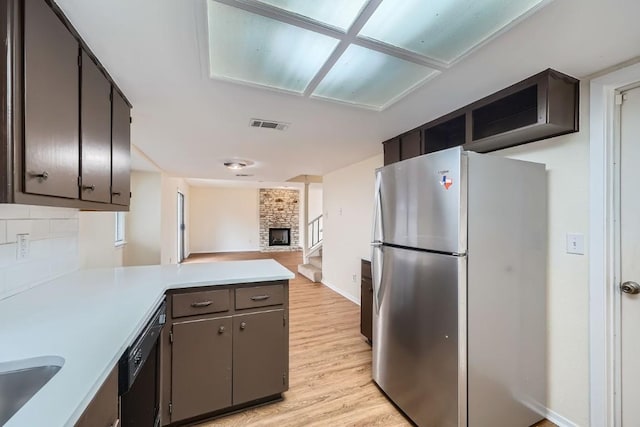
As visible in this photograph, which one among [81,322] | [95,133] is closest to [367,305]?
[81,322]

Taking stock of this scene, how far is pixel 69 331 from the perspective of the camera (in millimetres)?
1010

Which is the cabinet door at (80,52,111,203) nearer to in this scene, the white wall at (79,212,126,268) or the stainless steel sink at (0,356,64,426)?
the stainless steel sink at (0,356,64,426)

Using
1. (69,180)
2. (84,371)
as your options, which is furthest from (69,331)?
(69,180)

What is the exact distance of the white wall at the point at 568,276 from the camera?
5.42 feet

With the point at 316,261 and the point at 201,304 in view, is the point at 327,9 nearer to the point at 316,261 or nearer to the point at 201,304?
the point at 201,304

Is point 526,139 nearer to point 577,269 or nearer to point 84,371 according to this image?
point 577,269

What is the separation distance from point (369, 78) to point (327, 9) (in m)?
0.64

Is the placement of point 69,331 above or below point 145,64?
below

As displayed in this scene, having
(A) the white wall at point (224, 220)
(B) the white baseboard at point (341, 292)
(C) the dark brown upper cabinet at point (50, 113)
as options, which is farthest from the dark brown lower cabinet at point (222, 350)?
(A) the white wall at point (224, 220)

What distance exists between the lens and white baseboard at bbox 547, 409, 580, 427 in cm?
169

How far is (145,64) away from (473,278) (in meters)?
2.18

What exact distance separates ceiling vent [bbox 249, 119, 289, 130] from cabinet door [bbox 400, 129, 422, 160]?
3.81 ft

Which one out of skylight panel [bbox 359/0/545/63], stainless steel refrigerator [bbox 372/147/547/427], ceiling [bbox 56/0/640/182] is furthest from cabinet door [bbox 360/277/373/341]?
skylight panel [bbox 359/0/545/63]

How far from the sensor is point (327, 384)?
2164 mm
